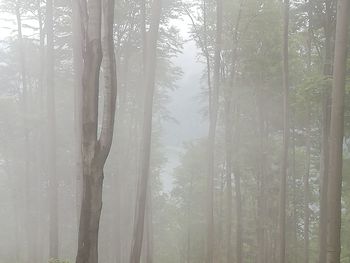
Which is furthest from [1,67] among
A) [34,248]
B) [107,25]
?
[107,25]

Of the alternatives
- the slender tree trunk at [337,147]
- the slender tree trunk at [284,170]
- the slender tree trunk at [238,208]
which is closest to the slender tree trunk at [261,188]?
the slender tree trunk at [238,208]

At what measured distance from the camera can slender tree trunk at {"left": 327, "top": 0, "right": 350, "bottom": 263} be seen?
8906mm

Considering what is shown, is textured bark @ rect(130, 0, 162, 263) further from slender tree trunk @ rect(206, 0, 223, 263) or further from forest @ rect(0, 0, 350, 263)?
slender tree trunk @ rect(206, 0, 223, 263)

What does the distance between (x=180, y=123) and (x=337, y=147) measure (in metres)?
14.7

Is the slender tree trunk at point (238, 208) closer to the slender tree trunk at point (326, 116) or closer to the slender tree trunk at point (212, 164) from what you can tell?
the slender tree trunk at point (212, 164)

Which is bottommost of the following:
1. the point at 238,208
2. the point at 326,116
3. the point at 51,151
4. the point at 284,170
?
the point at 238,208

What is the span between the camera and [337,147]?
912 cm

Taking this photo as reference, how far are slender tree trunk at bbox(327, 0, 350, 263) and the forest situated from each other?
2cm

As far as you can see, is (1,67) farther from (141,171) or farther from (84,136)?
(84,136)

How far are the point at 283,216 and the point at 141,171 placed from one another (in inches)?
241

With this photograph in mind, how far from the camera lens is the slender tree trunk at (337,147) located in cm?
891

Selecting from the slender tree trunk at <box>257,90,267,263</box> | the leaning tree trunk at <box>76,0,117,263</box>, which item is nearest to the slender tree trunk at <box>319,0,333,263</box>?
the slender tree trunk at <box>257,90,267,263</box>

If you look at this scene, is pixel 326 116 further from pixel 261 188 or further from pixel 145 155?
pixel 261 188

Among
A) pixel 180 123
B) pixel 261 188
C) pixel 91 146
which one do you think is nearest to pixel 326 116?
pixel 261 188
